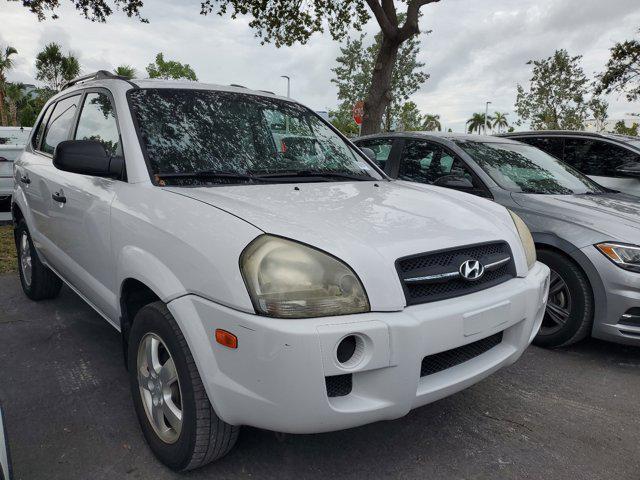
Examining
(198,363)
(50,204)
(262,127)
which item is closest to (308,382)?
(198,363)

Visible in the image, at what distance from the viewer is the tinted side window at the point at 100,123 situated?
8.94ft

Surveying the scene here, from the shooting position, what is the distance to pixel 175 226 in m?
2.03

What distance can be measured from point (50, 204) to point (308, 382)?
2.53 m

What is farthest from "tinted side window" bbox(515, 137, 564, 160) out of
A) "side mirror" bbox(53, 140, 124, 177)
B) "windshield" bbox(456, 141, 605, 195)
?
"side mirror" bbox(53, 140, 124, 177)

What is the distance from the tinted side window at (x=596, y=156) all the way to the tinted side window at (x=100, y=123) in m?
5.09

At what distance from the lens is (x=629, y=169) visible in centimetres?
525

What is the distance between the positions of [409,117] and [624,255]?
3602 cm

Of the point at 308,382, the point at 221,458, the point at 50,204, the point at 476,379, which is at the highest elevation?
the point at 50,204

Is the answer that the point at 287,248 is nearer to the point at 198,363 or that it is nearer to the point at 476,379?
the point at 198,363

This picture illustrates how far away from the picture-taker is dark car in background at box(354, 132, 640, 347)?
131 inches

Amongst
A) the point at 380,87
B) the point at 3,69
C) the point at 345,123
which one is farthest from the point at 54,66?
the point at 380,87

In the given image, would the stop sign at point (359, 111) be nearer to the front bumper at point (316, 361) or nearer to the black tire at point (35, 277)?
the black tire at point (35, 277)

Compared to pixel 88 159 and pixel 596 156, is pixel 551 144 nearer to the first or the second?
pixel 596 156

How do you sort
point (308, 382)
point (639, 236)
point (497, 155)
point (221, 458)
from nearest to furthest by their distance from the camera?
1. point (308, 382)
2. point (221, 458)
3. point (639, 236)
4. point (497, 155)
